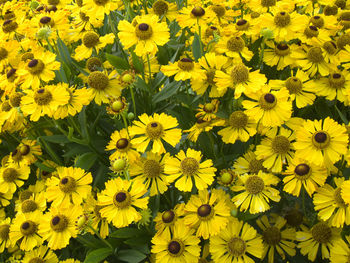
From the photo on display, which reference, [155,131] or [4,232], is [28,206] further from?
[155,131]

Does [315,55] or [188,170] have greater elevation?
[315,55]

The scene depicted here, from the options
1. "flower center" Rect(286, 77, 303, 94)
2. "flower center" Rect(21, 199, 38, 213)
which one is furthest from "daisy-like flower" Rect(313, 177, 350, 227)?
"flower center" Rect(21, 199, 38, 213)

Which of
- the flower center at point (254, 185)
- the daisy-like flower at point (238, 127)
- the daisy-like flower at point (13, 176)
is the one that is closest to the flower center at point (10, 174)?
the daisy-like flower at point (13, 176)

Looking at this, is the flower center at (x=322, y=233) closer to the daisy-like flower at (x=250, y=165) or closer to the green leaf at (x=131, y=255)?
the daisy-like flower at (x=250, y=165)

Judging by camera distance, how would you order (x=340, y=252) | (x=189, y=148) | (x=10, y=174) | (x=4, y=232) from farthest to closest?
1. (x=10, y=174)
2. (x=4, y=232)
3. (x=189, y=148)
4. (x=340, y=252)

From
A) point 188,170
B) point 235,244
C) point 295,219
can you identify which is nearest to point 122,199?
point 188,170

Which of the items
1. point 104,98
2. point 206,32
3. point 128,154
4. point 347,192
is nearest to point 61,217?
point 128,154

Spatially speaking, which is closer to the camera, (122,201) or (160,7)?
(122,201)
